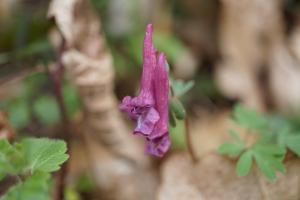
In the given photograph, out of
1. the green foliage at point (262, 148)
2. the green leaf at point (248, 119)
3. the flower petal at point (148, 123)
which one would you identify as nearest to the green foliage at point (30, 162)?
the flower petal at point (148, 123)

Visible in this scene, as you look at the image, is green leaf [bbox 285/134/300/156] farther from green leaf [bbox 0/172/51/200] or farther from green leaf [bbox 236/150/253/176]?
green leaf [bbox 0/172/51/200]

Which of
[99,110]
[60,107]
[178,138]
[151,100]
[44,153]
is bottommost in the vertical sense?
[178,138]

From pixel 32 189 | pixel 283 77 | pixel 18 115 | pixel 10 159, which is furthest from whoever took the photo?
pixel 283 77

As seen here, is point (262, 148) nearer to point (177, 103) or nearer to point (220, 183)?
point (220, 183)

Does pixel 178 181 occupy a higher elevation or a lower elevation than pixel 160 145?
lower

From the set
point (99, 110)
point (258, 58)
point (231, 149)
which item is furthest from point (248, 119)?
point (258, 58)

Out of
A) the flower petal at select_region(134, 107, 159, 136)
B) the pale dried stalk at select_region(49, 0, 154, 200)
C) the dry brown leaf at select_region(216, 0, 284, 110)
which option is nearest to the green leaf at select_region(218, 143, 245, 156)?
the flower petal at select_region(134, 107, 159, 136)

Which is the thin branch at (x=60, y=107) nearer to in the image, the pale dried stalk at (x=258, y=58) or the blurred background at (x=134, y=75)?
the blurred background at (x=134, y=75)
